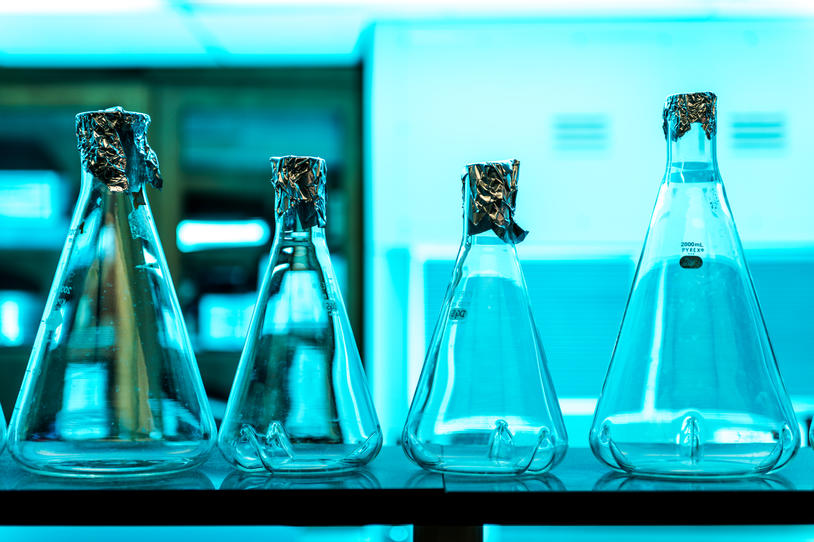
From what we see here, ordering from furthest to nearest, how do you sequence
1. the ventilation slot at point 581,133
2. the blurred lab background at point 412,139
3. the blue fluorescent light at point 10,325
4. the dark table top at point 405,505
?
the blue fluorescent light at point 10,325 < the ventilation slot at point 581,133 < the blurred lab background at point 412,139 < the dark table top at point 405,505

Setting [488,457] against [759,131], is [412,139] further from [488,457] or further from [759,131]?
[488,457]

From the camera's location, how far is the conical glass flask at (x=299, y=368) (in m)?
0.43

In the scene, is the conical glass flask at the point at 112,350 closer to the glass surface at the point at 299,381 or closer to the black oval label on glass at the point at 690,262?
the glass surface at the point at 299,381

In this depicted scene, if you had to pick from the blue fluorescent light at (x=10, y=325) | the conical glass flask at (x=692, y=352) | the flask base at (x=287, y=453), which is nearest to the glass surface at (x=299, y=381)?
the flask base at (x=287, y=453)

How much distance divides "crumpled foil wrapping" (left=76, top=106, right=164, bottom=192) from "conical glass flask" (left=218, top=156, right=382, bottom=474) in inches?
3.0

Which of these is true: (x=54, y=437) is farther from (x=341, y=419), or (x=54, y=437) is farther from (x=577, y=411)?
(x=577, y=411)

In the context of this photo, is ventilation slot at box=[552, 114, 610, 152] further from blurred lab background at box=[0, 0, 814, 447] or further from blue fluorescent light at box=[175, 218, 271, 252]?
blue fluorescent light at box=[175, 218, 271, 252]

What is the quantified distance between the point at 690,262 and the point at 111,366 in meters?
0.31

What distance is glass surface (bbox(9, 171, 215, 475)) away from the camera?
424 mm

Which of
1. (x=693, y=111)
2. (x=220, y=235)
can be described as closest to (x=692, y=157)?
(x=693, y=111)

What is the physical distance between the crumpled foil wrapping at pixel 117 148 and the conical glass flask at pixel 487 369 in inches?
6.9

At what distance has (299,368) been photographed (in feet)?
1.45

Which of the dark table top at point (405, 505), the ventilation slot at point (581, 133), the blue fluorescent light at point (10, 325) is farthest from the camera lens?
the blue fluorescent light at point (10, 325)

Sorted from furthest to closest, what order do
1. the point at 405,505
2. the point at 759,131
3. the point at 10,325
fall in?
the point at 10,325 → the point at 759,131 → the point at 405,505
